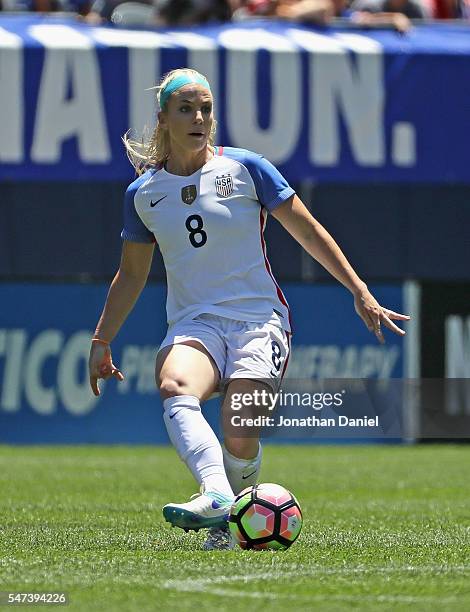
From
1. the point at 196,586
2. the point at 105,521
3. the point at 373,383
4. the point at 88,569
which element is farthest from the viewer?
the point at 373,383

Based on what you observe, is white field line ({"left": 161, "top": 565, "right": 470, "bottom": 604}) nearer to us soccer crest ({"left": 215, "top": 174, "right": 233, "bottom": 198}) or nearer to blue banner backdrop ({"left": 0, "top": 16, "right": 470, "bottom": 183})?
us soccer crest ({"left": 215, "top": 174, "right": 233, "bottom": 198})

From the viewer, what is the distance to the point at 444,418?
44.3 ft

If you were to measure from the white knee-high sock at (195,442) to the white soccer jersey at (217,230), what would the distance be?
1.56 feet

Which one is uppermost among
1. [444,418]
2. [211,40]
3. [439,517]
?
[211,40]

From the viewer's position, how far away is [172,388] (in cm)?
567

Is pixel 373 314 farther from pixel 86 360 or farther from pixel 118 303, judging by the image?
pixel 86 360

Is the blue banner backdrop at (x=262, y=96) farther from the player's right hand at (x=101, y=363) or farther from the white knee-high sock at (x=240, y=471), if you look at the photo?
the white knee-high sock at (x=240, y=471)

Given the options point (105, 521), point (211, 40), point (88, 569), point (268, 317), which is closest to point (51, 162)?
point (211, 40)

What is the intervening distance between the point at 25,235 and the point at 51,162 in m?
0.73

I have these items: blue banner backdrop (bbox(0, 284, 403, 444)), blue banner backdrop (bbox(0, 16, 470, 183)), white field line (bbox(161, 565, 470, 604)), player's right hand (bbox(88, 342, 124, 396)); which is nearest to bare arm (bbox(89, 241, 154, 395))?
player's right hand (bbox(88, 342, 124, 396))

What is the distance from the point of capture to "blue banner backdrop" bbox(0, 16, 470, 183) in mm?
13109

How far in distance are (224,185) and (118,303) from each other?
723mm

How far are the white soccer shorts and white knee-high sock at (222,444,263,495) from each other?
350 mm

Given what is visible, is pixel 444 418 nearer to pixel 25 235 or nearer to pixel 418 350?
pixel 418 350
